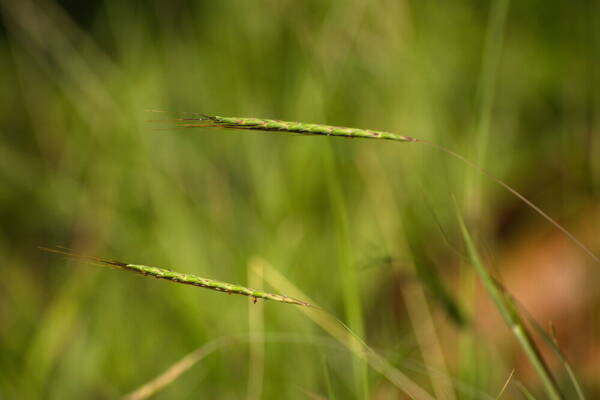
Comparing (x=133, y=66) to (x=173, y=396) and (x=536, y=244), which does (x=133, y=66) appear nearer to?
(x=173, y=396)

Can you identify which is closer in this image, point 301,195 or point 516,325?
point 516,325

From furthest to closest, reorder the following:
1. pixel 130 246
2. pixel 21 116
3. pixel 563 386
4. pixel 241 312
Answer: pixel 21 116
pixel 130 246
pixel 241 312
pixel 563 386

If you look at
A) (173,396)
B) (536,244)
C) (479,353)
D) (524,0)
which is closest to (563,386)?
(479,353)

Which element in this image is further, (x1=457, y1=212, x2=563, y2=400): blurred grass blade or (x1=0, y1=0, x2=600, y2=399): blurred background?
(x1=0, y1=0, x2=600, y2=399): blurred background

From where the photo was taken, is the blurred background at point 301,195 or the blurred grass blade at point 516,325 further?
the blurred background at point 301,195
